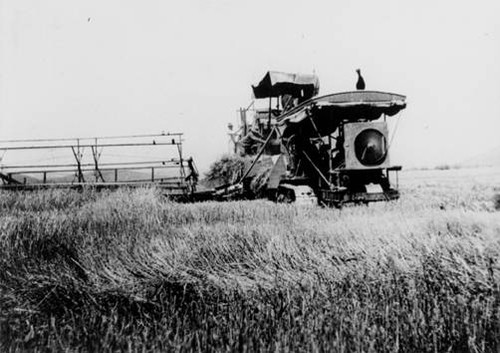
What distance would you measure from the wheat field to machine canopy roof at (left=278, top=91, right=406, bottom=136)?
14.7 ft

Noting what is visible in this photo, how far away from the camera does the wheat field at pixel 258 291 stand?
3.29 meters

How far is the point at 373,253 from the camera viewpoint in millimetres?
4598

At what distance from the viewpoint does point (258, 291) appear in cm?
398

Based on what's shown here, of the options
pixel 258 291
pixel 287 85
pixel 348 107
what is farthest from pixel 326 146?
pixel 258 291

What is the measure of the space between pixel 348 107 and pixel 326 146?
1.69 meters

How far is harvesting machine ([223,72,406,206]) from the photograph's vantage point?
9.98m


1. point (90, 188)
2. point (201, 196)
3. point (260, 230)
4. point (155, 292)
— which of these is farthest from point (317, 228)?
point (90, 188)

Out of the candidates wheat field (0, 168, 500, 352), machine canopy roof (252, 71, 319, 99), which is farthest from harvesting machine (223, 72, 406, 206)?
wheat field (0, 168, 500, 352)

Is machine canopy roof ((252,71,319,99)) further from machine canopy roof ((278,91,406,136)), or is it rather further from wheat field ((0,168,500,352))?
wheat field ((0,168,500,352))

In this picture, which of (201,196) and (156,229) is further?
(201,196)

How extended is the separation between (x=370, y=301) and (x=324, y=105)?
676cm

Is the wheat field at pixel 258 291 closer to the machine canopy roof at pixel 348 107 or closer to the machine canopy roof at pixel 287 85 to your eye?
the machine canopy roof at pixel 348 107

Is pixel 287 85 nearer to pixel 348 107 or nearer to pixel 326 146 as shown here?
pixel 326 146

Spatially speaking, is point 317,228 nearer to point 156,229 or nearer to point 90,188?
point 156,229
